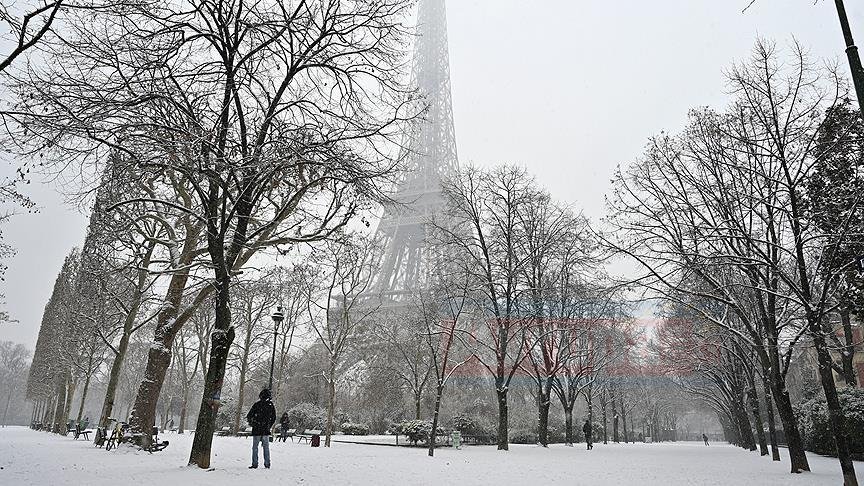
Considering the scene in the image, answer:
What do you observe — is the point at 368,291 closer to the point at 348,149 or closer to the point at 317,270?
the point at 317,270

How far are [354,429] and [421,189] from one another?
26296 mm

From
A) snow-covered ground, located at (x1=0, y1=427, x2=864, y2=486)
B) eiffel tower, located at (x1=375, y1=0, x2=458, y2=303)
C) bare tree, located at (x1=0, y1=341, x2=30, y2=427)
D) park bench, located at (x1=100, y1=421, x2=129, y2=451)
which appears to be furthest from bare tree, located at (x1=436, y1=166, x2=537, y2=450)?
bare tree, located at (x1=0, y1=341, x2=30, y2=427)

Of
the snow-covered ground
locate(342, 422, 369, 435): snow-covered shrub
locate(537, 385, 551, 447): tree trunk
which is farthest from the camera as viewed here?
locate(342, 422, 369, 435): snow-covered shrub

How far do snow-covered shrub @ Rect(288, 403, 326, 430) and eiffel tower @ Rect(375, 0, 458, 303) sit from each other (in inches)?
483

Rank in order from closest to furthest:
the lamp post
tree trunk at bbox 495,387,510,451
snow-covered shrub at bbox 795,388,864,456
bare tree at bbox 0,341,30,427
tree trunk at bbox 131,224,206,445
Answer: the lamp post
tree trunk at bbox 131,224,206,445
snow-covered shrub at bbox 795,388,864,456
tree trunk at bbox 495,387,510,451
bare tree at bbox 0,341,30,427

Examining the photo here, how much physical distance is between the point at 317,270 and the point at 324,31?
16708 millimetres

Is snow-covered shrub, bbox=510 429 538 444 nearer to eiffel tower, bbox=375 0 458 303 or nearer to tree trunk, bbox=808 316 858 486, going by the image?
eiffel tower, bbox=375 0 458 303

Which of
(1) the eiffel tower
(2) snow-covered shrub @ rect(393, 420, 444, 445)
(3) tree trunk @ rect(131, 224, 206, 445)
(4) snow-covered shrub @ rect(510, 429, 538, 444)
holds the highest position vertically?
(1) the eiffel tower

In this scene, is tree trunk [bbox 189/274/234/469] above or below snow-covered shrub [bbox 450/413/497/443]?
above

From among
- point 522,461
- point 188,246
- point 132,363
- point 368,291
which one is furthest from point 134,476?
point 132,363

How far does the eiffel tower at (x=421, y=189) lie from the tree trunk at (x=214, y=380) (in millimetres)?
34952

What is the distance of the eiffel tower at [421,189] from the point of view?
51.2m

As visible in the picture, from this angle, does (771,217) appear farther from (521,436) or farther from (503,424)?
(521,436)

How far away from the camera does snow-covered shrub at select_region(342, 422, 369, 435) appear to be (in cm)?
3481
